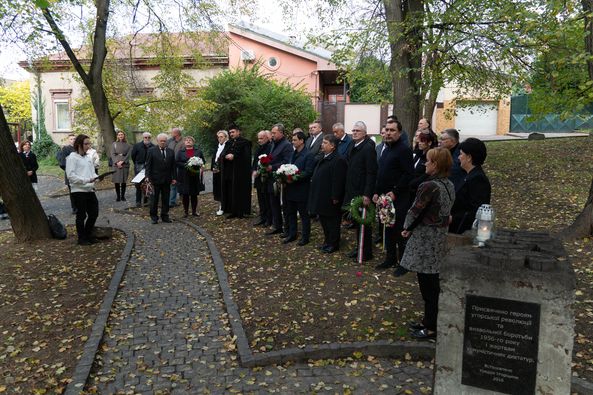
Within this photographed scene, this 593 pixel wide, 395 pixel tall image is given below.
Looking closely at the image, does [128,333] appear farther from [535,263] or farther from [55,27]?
[55,27]

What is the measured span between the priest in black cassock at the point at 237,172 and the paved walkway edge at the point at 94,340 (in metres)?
3.91

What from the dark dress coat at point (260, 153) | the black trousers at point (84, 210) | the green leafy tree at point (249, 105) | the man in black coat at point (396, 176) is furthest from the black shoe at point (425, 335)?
the green leafy tree at point (249, 105)

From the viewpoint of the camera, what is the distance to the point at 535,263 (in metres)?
3.21

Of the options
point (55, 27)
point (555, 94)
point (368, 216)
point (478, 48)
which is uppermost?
point (55, 27)

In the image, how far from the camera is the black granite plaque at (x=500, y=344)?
3.24 metres

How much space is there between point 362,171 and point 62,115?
3021 centimetres

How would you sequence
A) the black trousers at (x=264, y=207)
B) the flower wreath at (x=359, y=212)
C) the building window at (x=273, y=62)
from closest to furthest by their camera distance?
the flower wreath at (x=359, y=212) < the black trousers at (x=264, y=207) < the building window at (x=273, y=62)

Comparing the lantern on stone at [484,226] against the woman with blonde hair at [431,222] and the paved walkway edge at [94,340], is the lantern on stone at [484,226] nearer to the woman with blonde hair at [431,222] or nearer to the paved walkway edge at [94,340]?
the woman with blonde hair at [431,222]

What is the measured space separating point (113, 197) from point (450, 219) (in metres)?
13.4

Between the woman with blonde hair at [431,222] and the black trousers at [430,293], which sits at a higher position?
the woman with blonde hair at [431,222]

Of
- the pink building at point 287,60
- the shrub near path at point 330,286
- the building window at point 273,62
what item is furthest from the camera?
the building window at point 273,62

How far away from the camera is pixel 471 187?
203 inches

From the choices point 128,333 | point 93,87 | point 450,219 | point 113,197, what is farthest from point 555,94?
point 93,87

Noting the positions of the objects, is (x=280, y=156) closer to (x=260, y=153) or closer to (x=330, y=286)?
(x=260, y=153)
